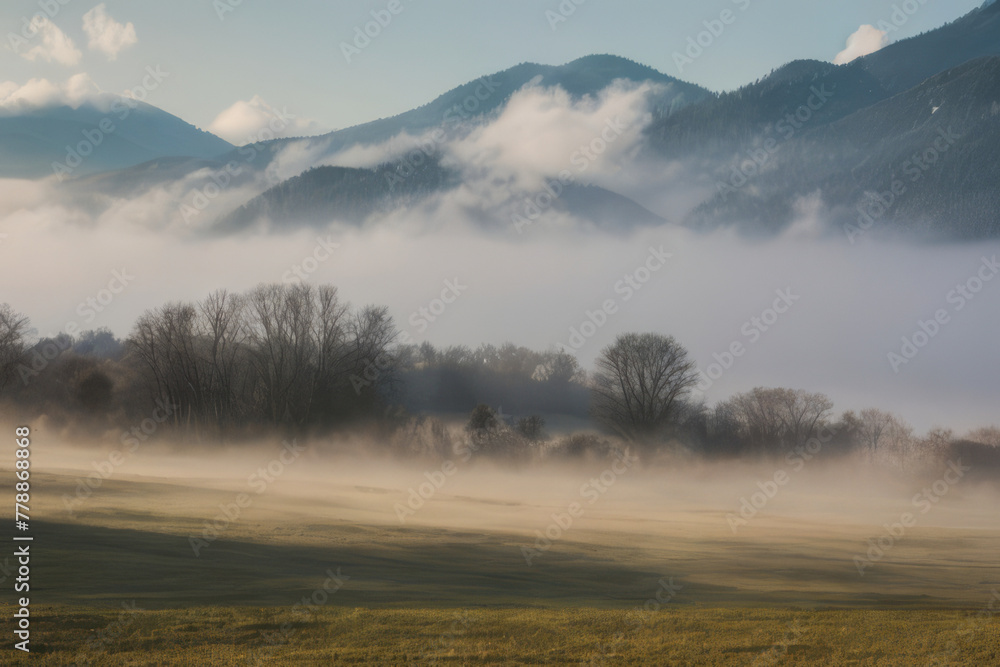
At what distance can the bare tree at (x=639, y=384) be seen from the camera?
3403 inches

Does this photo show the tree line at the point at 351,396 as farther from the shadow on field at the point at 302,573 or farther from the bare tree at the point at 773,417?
the shadow on field at the point at 302,573

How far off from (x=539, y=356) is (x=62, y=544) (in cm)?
7289

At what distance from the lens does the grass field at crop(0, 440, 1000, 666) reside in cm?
2192

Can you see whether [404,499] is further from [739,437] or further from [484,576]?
[739,437]

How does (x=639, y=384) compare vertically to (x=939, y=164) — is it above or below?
below

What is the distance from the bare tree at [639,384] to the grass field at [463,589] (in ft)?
84.6

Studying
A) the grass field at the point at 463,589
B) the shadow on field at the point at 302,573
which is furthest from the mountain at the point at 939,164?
the shadow on field at the point at 302,573

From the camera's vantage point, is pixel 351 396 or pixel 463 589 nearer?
pixel 463 589

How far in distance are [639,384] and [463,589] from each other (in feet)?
200

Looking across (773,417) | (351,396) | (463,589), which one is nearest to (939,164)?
(773,417)

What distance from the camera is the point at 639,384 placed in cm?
8950

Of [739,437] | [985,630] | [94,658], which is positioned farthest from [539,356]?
[94,658]

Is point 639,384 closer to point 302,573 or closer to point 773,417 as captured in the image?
point 773,417

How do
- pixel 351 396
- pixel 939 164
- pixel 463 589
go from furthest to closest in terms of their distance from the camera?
1. pixel 939 164
2. pixel 351 396
3. pixel 463 589
